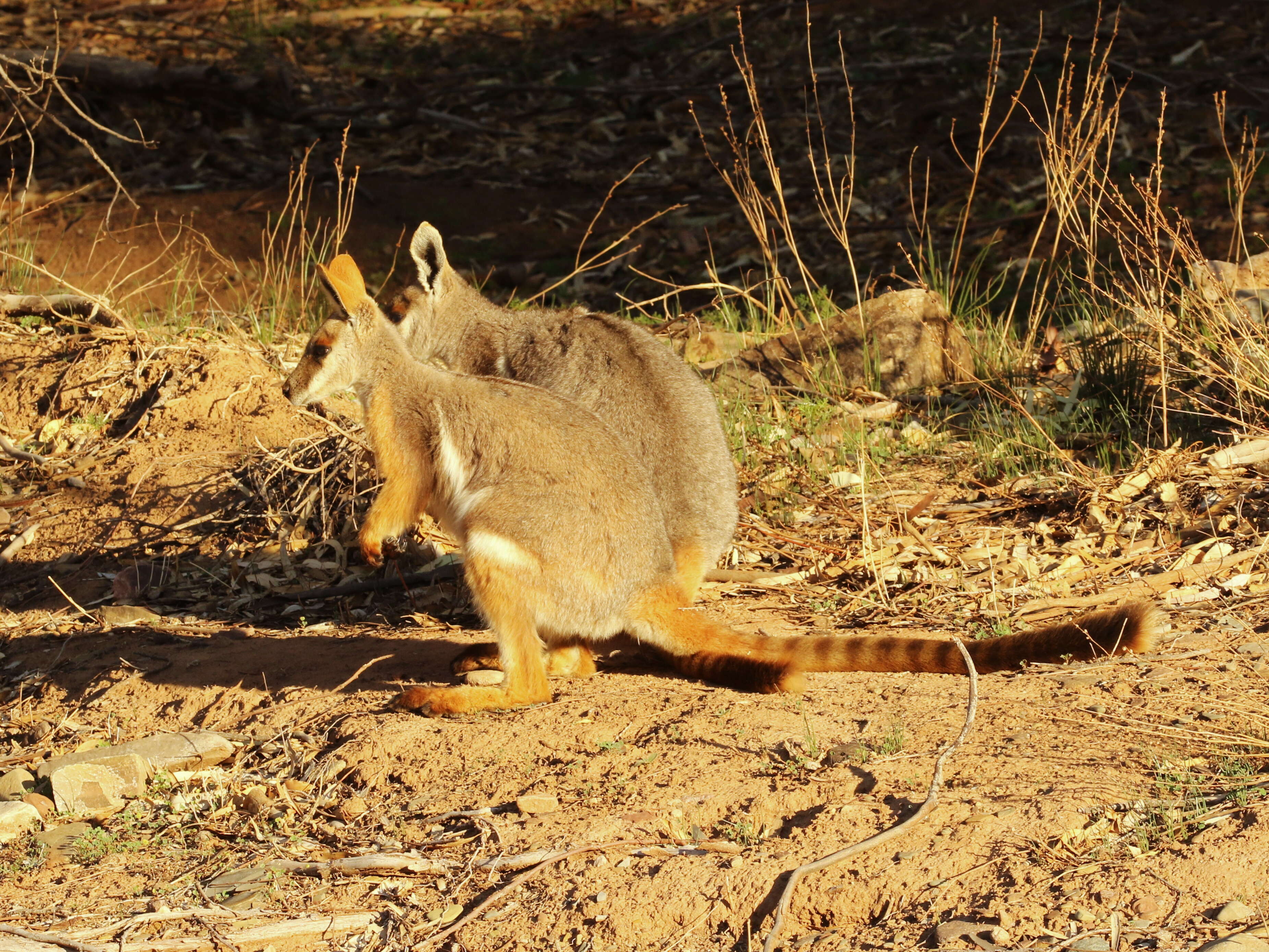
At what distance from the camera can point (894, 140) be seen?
13531 millimetres

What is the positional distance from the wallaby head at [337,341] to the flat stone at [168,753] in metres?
1.49

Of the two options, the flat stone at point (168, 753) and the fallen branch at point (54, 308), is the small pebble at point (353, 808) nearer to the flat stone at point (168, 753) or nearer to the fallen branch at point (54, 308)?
the flat stone at point (168, 753)

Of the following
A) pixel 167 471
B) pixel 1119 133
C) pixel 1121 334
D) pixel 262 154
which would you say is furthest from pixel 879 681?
pixel 262 154

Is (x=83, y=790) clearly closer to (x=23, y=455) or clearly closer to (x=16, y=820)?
(x=16, y=820)

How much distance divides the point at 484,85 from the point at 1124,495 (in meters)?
10.9

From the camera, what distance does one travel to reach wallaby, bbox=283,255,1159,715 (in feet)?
15.3

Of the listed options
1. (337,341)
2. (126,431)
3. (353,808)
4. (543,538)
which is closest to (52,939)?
(353,808)

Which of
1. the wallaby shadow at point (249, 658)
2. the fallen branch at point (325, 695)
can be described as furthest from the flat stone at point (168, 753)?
the wallaby shadow at point (249, 658)

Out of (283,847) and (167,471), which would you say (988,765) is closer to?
(283,847)

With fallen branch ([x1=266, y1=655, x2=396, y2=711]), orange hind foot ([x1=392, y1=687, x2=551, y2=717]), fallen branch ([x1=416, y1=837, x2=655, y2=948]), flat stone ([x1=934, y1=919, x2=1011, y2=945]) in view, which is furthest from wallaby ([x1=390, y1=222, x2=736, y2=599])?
flat stone ([x1=934, y1=919, x2=1011, y2=945])

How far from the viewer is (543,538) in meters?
4.77

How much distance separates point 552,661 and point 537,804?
3.97 feet

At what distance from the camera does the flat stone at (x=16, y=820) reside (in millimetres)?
4359

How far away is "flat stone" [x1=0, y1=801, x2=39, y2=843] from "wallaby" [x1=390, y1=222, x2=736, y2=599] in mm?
2511
